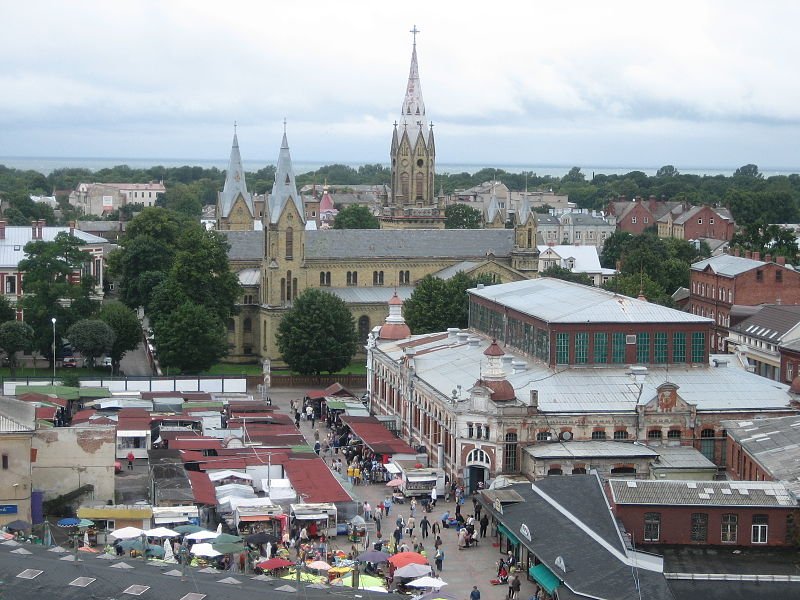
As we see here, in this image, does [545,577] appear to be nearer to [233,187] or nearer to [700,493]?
[700,493]

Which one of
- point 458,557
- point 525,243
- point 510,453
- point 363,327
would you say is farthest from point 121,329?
point 458,557

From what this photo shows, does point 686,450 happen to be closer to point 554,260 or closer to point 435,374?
point 435,374

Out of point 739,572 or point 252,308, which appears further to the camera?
point 252,308

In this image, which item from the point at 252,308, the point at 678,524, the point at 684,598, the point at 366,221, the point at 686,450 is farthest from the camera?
the point at 366,221

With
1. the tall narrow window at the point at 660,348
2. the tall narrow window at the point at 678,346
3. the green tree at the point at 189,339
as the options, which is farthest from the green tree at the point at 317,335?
the tall narrow window at the point at 678,346

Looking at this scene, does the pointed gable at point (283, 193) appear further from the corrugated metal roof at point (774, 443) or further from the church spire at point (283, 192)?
the corrugated metal roof at point (774, 443)

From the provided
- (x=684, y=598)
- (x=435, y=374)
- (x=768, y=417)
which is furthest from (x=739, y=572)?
(x=435, y=374)

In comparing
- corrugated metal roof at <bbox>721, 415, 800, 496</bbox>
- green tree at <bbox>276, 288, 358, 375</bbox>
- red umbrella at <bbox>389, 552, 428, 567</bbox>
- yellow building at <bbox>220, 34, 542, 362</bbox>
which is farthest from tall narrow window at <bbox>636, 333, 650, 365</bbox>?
yellow building at <bbox>220, 34, 542, 362</bbox>

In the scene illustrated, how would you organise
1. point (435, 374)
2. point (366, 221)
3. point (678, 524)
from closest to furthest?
point (678, 524)
point (435, 374)
point (366, 221)
